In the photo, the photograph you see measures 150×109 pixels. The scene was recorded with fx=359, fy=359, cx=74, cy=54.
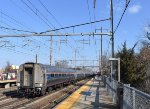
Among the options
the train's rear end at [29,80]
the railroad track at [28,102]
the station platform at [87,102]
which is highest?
the train's rear end at [29,80]

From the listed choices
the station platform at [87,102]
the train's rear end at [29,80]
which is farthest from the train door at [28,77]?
the station platform at [87,102]

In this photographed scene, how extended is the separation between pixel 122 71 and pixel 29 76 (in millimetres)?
9161

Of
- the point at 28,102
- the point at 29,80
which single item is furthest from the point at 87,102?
the point at 29,80

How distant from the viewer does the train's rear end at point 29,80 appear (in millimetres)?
29469

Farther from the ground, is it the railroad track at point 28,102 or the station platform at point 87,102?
the station platform at point 87,102

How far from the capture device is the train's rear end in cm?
2947

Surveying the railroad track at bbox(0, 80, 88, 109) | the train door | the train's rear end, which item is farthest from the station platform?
the train door

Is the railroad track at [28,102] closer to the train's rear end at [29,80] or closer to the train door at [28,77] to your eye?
the train's rear end at [29,80]

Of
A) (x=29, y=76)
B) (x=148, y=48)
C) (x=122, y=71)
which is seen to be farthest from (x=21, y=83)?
(x=148, y=48)

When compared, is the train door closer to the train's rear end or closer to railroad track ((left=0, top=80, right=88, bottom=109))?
the train's rear end

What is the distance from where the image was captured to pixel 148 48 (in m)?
69.8

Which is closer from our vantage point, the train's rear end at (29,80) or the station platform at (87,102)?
the station platform at (87,102)

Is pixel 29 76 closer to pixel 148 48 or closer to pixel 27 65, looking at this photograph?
pixel 27 65

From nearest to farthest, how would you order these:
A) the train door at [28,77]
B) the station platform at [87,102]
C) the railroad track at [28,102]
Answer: the station platform at [87,102] < the railroad track at [28,102] < the train door at [28,77]
